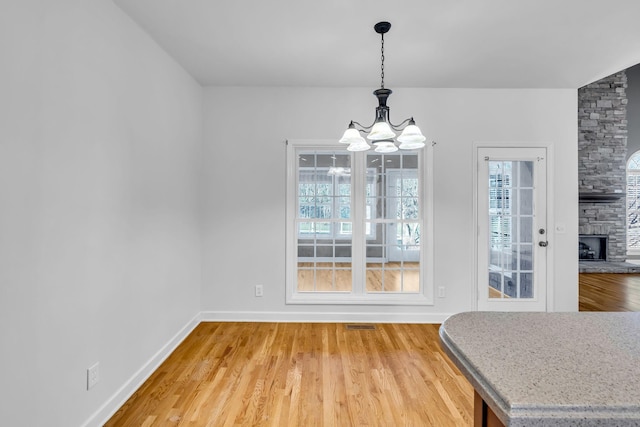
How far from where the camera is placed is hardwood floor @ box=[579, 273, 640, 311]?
4.43 meters

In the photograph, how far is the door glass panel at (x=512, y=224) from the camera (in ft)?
12.4

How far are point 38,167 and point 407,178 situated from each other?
3321mm

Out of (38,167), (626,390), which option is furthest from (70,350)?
(626,390)

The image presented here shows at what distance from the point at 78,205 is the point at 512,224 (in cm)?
414

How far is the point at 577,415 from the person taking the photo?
61 cm

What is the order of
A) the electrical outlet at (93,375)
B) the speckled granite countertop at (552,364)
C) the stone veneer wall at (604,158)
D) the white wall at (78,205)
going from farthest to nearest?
1. the stone veneer wall at (604,158)
2. the electrical outlet at (93,375)
3. the white wall at (78,205)
4. the speckled granite countertop at (552,364)

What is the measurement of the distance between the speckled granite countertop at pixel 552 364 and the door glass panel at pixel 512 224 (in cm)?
278

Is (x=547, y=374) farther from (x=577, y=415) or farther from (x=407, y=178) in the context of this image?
(x=407, y=178)

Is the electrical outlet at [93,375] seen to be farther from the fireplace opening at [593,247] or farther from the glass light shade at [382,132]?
the fireplace opening at [593,247]

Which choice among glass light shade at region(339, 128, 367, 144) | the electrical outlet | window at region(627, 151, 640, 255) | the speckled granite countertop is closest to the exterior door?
glass light shade at region(339, 128, 367, 144)

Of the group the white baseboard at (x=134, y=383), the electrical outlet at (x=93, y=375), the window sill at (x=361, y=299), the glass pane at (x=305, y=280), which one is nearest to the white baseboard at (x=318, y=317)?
the window sill at (x=361, y=299)

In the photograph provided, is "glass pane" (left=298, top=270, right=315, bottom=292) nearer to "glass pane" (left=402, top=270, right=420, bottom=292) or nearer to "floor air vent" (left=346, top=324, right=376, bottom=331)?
"floor air vent" (left=346, top=324, right=376, bottom=331)

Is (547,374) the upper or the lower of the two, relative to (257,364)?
upper

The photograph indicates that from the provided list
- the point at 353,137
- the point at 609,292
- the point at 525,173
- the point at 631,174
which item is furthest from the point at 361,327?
the point at 631,174
